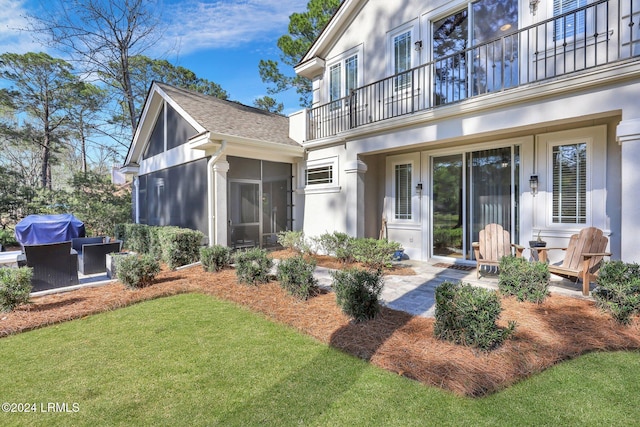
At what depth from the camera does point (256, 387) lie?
2.81 m

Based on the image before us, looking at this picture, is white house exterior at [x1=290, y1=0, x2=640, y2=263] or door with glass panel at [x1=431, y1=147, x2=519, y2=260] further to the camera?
door with glass panel at [x1=431, y1=147, x2=519, y2=260]

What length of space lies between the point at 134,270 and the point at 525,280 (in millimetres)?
6923

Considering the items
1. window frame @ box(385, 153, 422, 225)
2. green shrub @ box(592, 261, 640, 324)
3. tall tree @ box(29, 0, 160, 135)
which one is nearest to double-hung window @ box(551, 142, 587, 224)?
green shrub @ box(592, 261, 640, 324)

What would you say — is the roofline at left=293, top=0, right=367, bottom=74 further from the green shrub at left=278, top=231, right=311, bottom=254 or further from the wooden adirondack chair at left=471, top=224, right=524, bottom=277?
the wooden adirondack chair at left=471, top=224, right=524, bottom=277

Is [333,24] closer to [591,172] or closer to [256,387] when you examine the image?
[591,172]

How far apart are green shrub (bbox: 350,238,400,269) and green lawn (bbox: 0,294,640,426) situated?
11.3 feet

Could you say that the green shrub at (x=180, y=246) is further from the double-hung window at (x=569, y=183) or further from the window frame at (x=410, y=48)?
the double-hung window at (x=569, y=183)

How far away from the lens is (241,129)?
9352mm

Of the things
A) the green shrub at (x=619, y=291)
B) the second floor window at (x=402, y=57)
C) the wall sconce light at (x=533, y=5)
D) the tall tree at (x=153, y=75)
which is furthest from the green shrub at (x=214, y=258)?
the tall tree at (x=153, y=75)

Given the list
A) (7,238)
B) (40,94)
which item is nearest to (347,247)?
(7,238)

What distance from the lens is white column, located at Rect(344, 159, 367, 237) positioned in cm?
823

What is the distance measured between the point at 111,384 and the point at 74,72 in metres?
20.5

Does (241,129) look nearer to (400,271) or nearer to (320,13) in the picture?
(400,271)

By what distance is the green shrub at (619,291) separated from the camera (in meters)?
3.76
